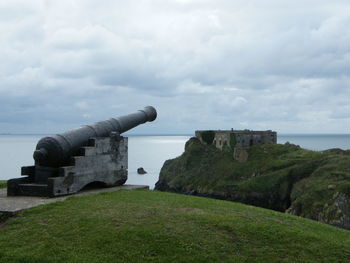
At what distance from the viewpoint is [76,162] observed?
35.2ft

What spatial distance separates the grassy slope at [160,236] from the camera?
6219 millimetres

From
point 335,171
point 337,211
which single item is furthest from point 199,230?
point 335,171

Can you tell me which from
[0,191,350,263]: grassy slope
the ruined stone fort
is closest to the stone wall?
the ruined stone fort

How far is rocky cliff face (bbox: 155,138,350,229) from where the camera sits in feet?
130

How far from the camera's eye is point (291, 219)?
8.72 metres

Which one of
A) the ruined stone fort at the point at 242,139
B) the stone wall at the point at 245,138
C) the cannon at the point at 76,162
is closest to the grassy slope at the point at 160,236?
the cannon at the point at 76,162

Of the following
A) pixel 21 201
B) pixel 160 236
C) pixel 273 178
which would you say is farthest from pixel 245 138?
pixel 160 236

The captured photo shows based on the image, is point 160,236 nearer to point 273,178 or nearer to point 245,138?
point 273,178

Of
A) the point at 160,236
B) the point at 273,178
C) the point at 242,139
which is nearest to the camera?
the point at 160,236

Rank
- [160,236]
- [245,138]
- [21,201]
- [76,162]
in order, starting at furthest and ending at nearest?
[245,138] < [76,162] < [21,201] < [160,236]

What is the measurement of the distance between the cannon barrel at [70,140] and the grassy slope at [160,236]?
2.17 meters

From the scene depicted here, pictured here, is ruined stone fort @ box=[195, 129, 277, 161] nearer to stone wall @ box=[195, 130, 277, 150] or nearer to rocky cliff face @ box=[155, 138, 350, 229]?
stone wall @ box=[195, 130, 277, 150]

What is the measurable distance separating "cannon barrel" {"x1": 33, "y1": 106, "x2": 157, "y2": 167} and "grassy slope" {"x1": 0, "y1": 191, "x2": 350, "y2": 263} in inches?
85.3

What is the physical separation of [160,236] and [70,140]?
517 centimetres
